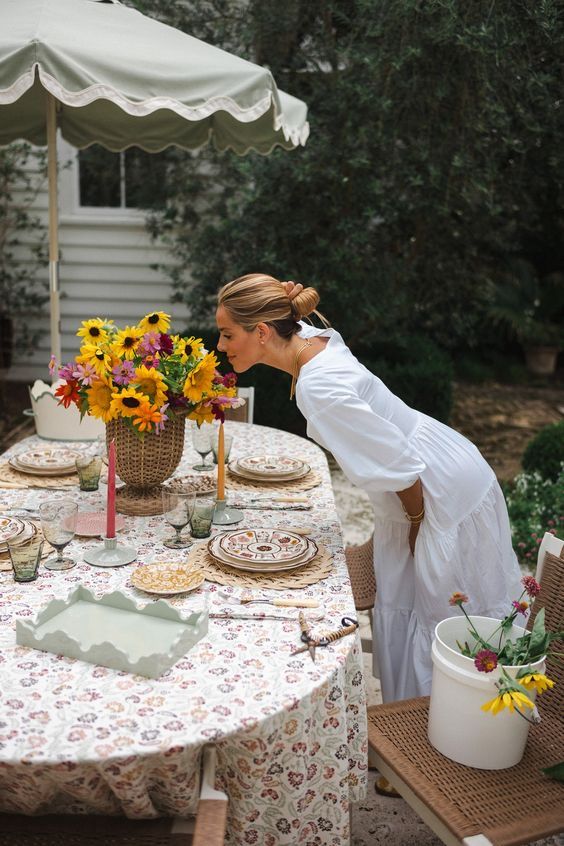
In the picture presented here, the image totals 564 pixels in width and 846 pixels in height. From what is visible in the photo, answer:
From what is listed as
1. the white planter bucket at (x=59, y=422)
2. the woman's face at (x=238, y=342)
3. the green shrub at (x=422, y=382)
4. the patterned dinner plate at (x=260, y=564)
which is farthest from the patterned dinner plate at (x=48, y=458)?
the green shrub at (x=422, y=382)

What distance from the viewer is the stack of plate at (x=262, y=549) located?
2.29 metres

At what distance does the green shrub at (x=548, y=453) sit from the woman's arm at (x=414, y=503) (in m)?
3.34

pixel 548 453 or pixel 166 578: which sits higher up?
pixel 166 578

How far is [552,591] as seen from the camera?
2.26 meters

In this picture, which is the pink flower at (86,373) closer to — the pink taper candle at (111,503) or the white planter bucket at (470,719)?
the pink taper candle at (111,503)

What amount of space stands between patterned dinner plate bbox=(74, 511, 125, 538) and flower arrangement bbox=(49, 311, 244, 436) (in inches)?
12.9

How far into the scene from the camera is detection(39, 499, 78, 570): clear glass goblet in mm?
2207

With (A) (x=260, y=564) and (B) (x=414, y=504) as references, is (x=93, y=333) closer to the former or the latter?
(A) (x=260, y=564)

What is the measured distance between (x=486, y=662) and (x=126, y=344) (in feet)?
4.97

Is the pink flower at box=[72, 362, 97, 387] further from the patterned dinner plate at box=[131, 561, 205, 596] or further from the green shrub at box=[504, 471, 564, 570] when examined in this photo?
the green shrub at box=[504, 471, 564, 570]

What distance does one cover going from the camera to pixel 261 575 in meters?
2.28

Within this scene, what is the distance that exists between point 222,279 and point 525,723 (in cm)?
641

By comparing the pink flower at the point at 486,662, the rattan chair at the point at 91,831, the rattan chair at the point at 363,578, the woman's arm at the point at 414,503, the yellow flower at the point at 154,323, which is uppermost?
the yellow flower at the point at 154,323

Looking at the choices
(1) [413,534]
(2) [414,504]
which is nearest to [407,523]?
(1) [413,534]
